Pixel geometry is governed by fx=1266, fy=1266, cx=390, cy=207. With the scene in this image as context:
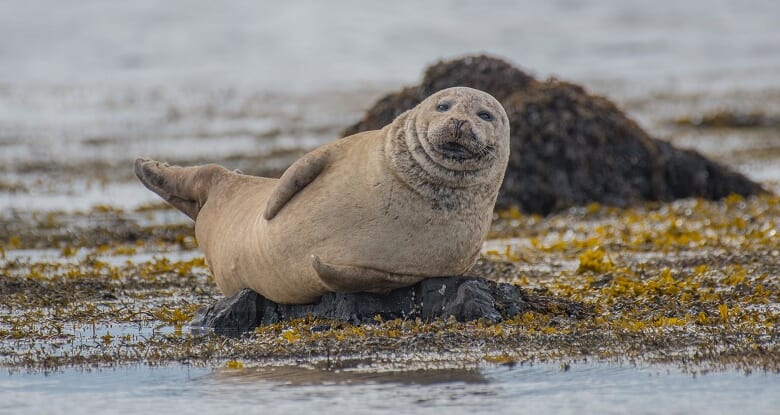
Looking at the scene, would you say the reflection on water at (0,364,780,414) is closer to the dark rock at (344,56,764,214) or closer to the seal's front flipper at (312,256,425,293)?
the seal's front flipper at (312,256,425,293)

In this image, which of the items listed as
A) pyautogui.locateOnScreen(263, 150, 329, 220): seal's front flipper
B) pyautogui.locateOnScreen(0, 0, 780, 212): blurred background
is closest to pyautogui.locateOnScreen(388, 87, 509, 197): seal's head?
pyautogui.locateOnScreen(263, 150, 329, 220): seal's front flipper

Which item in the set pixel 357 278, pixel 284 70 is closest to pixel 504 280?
pixel 357 278

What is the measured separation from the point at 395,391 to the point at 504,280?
11.7ft

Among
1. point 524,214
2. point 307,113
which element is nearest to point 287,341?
point 524,214

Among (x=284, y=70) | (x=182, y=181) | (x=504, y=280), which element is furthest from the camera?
(x=284, y=70)

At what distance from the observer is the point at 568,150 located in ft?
46.1

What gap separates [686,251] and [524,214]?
3301mm

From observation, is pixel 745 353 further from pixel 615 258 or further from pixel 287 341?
pixel 615 258

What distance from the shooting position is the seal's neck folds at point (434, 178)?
7012 mm

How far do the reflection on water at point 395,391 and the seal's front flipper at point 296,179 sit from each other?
1462mm

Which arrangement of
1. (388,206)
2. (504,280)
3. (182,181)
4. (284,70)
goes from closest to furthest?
(388,206) < (182,181) < (504,280) < (284,70)

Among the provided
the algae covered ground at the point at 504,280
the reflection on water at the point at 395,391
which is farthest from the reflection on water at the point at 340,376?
the algae covered ground at the point at 504,280

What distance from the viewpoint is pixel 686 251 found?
10.2 m

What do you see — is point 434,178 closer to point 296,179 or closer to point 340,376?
point 296,179
